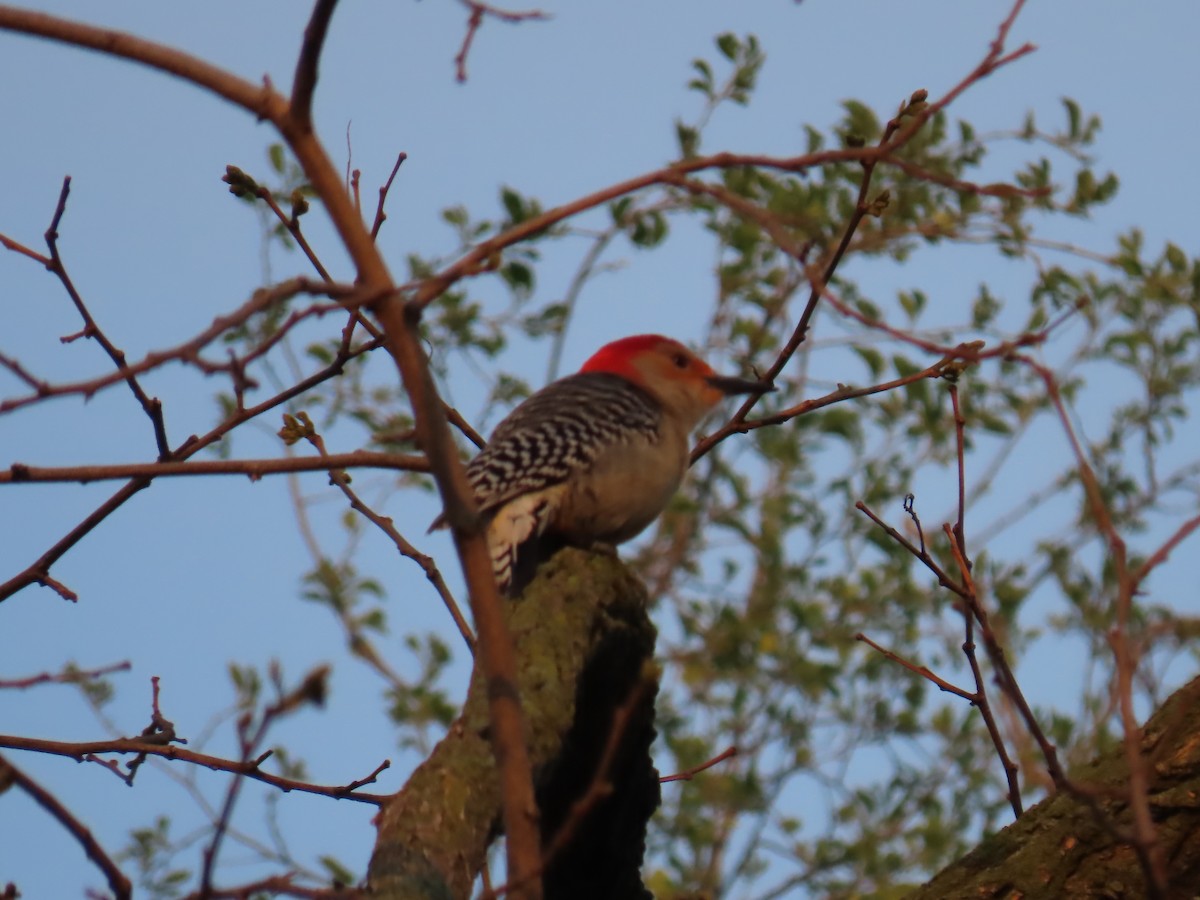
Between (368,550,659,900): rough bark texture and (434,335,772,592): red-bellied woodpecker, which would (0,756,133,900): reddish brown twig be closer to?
(368,550,659,900): rough bark texture

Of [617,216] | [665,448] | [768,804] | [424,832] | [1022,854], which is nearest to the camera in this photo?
[424,832]

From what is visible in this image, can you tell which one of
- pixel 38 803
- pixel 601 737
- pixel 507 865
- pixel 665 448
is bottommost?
pixel 507 865

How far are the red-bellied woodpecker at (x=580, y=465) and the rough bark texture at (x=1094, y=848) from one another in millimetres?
1778

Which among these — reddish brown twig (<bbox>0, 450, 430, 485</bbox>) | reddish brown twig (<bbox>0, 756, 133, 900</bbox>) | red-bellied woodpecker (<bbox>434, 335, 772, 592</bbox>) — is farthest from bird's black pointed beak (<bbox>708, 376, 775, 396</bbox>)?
reddish brown twig (<bbox>0, 756, 133, 900</bbox>)

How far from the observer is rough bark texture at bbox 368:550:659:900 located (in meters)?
3.25

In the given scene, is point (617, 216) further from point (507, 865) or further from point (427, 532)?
point (507, 865)

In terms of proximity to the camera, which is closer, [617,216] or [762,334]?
[617,216]

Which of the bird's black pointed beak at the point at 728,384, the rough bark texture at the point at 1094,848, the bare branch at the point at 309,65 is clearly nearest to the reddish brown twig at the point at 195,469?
the bare branch at the point at 309,65

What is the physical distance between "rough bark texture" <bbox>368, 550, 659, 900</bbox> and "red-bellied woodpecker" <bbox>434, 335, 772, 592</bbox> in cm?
76

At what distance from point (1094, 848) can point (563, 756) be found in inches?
53.4

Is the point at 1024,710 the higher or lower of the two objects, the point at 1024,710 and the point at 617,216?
the lower

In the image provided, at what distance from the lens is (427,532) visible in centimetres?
533

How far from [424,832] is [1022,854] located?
63.9 inches

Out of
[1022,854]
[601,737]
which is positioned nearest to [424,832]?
[601,737]
